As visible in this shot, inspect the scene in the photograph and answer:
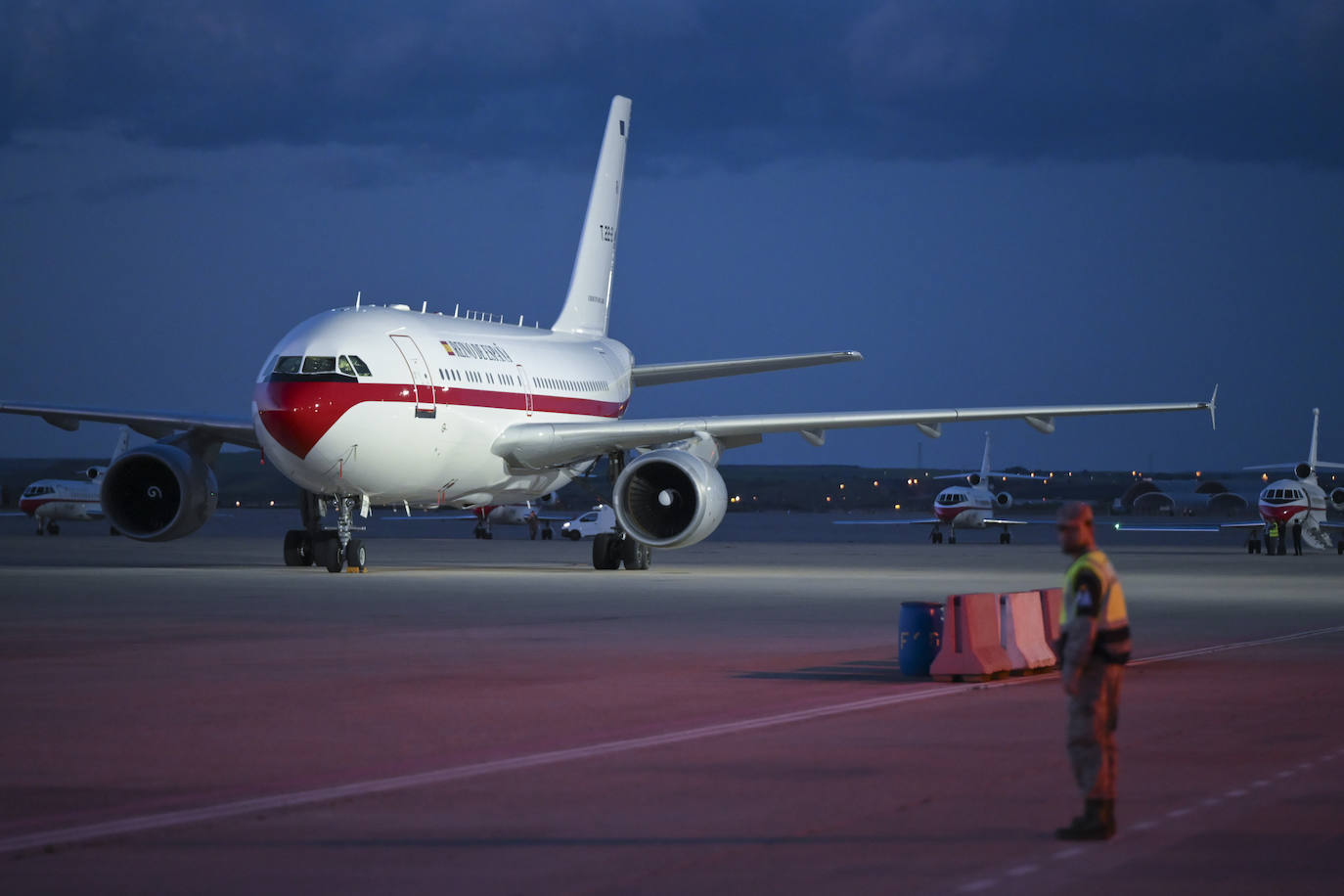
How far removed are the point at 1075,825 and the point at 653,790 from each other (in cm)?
219

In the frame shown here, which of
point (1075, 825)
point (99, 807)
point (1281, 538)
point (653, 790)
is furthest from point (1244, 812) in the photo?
point (1281, 538)

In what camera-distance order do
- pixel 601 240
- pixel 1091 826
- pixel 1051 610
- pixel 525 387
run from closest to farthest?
pixel 1091 826 < pixel 1051 610 < pixel 525 387 < pixel 601 240

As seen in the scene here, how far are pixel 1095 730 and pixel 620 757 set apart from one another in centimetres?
308

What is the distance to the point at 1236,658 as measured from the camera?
622 inches

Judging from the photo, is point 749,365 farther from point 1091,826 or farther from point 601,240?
point 1091,826

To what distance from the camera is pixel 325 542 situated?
3111 cm

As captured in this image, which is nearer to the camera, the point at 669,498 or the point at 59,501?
the point at 669,498

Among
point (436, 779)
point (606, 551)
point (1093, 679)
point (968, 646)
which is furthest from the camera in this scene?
point (606, 551)

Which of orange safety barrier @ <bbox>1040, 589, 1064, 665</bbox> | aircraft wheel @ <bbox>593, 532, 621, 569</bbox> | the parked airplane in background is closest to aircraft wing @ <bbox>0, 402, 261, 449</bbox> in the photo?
aircraft wheel @ <bbox>593, 532, 621, 569</bbox>

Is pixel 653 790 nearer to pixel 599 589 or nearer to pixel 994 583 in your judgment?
pixel 599 589

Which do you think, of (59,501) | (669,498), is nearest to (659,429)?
(669,498)

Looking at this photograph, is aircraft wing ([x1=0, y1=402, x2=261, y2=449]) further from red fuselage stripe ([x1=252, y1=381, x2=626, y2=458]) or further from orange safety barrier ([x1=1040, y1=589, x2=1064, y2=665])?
orange safety barrier ([x1=1040, y1=589, x2=1064, y2=665])

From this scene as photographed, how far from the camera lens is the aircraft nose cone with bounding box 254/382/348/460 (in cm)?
2781

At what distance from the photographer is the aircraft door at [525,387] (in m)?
32.7
